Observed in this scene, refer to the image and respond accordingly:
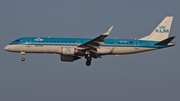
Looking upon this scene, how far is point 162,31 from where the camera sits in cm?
→ 7131

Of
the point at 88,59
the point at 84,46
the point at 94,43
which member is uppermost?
the point at 94,43

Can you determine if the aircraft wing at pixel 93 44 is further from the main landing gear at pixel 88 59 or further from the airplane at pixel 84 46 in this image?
the main landing gear at pixel 88 59

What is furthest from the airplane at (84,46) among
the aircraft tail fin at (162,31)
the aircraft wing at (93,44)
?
the aircraft tail fin at (162,31)

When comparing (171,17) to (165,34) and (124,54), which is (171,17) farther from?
(124,54)

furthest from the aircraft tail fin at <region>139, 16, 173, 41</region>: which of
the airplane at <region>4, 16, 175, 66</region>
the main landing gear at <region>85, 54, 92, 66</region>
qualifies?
the main landing gear at <region>85, 54, 92, 66</region>

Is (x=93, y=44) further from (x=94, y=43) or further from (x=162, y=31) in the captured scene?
(x=162, y=31)

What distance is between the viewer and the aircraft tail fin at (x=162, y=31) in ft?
230

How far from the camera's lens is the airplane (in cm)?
6569

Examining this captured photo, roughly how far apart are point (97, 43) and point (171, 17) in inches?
520

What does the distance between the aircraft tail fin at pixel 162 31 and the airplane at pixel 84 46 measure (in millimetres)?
1149

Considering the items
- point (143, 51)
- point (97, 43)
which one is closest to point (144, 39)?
point (143, 51)

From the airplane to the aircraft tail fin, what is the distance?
1.15 m

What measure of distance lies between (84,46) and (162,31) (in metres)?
12.8

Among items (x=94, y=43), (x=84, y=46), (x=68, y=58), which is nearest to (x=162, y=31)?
(x=94, y=43)
